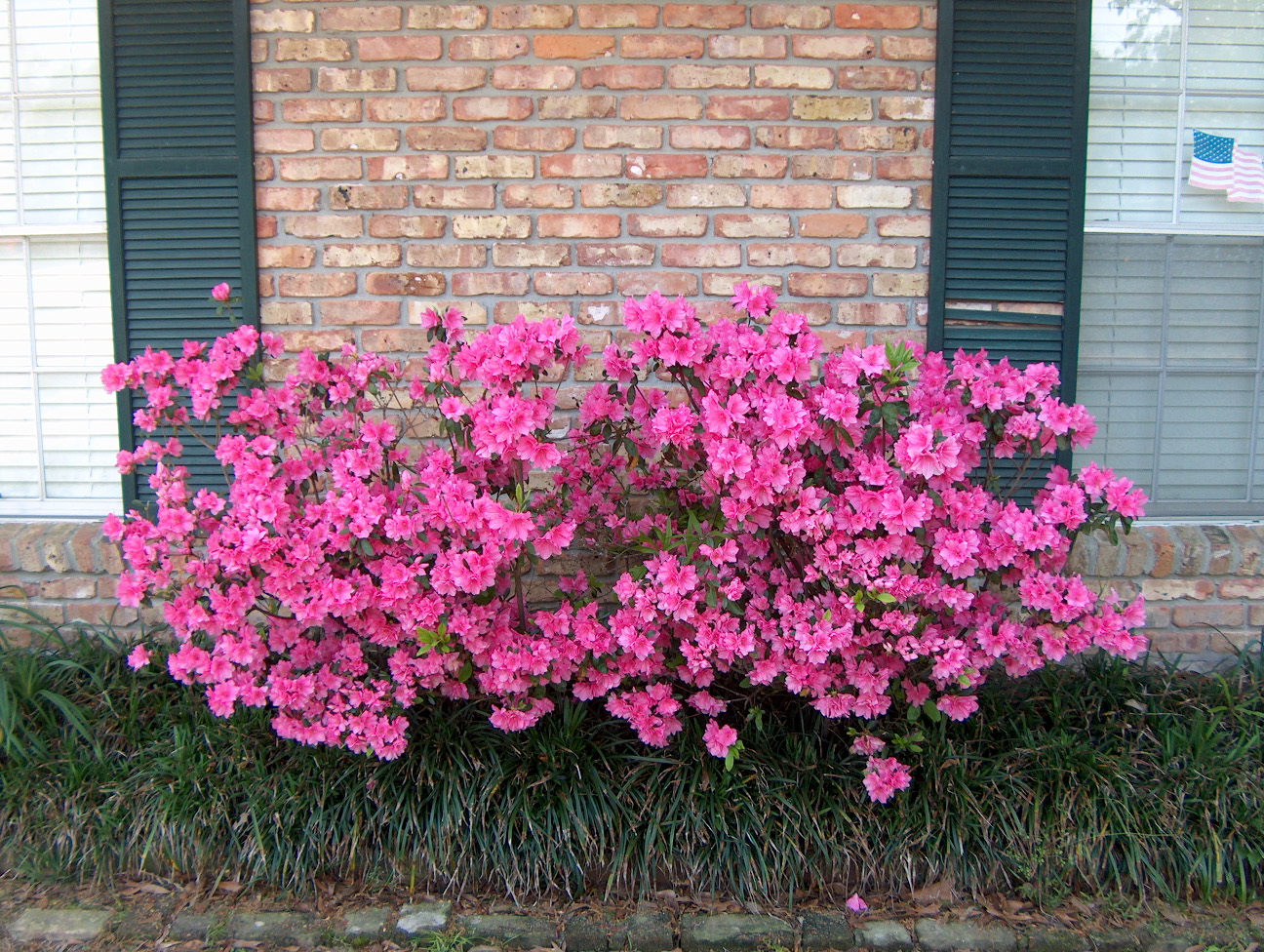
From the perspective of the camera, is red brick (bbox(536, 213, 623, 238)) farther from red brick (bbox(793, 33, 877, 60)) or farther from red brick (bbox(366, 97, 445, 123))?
red brick (bbox(793, 33, 877, 60))

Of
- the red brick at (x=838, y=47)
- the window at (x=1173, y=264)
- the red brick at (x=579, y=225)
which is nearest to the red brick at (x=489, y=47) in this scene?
the red brick at (x=579, y=225)

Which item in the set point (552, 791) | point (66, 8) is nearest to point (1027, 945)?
point (552, 791)

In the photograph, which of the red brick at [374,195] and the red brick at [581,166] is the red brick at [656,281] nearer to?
the red brick at [581,166]

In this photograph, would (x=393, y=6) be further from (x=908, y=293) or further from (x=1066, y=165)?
(x=1066, y=165)

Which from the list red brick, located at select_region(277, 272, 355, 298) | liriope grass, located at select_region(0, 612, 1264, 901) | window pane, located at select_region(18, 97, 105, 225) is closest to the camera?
liriope grass, located at select_region(0, 612, 1264, 901)

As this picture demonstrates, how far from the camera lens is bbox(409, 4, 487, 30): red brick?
2848mm

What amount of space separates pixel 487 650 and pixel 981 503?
135 centimetres

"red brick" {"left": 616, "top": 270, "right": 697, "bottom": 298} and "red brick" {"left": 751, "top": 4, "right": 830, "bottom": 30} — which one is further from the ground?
"red brick" {"left": 751, "top": 4, "right": 830, "bottom": 30}

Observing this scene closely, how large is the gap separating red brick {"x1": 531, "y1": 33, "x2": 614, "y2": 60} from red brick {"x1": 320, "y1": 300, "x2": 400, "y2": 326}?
3.15 ft

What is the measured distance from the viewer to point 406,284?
9.62ft

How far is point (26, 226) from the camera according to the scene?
10.5 ft

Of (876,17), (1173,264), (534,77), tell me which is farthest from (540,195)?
(1173,264)

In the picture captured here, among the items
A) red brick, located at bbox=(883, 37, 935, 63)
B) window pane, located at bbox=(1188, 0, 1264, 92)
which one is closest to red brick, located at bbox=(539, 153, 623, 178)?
red brick, located at bbox=(883, 37, 935, 63)

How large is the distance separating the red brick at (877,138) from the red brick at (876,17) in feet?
1.04
